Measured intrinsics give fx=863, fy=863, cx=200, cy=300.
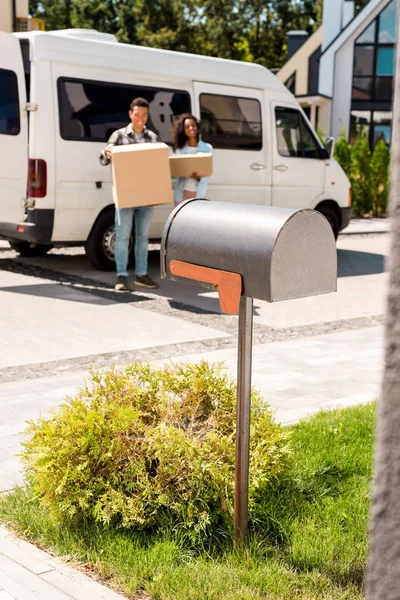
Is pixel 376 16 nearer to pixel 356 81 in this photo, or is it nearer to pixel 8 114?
pixel 356 81

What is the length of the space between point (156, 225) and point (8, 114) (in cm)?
228

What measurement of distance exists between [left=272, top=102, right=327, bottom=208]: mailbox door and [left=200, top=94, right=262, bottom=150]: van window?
14.0 inches

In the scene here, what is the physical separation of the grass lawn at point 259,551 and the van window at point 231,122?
7928 millimetres

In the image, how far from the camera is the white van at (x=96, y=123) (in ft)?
31.9

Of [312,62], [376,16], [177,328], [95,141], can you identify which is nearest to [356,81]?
[376,16]

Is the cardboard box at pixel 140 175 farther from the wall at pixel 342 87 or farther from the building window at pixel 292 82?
the building window at pixel 292 82

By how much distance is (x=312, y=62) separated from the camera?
4172 centimetres

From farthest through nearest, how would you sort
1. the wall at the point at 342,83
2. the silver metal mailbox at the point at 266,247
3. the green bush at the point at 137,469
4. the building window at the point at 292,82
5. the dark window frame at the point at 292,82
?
the building window at the point at 292,82
the dark window frame at the point at 292,82
the wall at the point at 342,83
the green bush at the point at 137,469
the silver metal mailbox at the point at 266,247

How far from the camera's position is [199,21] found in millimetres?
56750

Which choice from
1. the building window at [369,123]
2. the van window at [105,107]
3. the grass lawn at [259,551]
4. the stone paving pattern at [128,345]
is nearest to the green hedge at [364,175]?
the stone paving pattern at [128,345]

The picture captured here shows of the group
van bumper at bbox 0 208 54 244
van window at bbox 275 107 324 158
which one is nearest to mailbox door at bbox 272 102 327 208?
van window at bbox 275 107 324 158

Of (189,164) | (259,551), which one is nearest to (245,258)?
(259,551)

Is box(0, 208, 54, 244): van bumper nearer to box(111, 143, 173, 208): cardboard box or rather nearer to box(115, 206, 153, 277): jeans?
box(115, 206, 153, 277): jeans

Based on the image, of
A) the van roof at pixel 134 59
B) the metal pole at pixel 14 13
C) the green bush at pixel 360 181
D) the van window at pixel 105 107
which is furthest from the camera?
the green bush at pixel 360 181
